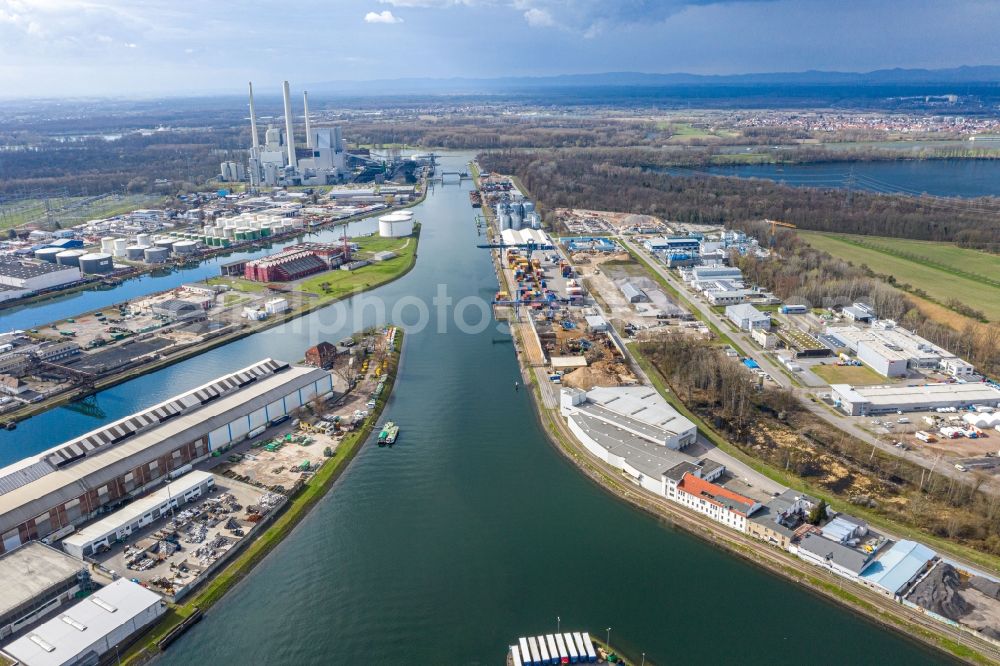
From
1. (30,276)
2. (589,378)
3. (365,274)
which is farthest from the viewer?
(365,274)

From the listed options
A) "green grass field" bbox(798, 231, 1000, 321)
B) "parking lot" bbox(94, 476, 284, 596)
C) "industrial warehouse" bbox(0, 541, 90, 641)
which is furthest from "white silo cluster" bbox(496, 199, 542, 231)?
"industrial warehouse" bbox(0, 541, 90, 641)

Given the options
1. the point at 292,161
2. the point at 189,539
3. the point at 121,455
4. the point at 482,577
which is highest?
the point at 292,161

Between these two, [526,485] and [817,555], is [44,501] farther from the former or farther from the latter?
[817,555]

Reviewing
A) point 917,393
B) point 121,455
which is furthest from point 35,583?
point 917,393

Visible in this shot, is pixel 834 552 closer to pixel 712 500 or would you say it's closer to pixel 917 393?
pixel 712 500

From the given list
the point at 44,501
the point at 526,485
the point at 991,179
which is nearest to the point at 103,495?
the point at 44,501

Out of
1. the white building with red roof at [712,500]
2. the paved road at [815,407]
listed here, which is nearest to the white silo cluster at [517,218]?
the paved road at [815,407]
